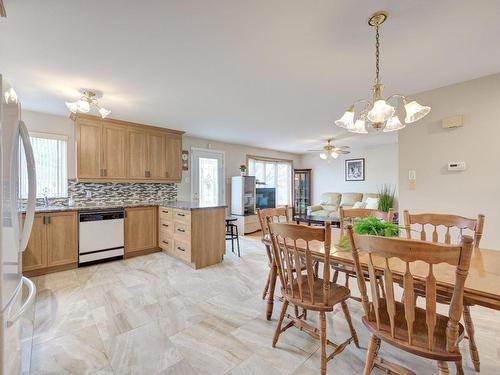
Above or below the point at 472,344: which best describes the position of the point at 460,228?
above

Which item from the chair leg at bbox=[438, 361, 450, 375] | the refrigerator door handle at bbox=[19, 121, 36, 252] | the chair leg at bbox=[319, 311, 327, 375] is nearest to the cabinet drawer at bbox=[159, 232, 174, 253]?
the refrigerator door handle at bbox=[19, 121, 36, 252]

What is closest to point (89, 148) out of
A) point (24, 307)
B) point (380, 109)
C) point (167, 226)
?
point (167, 226)

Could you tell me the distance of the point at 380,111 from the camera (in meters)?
1.70

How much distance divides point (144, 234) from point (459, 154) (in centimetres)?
440

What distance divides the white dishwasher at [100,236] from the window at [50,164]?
2.66 feet

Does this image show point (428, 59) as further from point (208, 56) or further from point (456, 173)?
point (208, 56)

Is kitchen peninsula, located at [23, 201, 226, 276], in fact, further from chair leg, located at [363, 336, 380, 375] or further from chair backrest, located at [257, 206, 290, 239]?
chair leg, located at [363, 336, 380, 375]

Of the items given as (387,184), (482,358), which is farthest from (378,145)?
(482,358)

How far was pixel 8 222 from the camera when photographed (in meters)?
1.09

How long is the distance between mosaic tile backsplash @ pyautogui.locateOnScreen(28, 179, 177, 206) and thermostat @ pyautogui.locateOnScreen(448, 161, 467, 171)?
14.6ft

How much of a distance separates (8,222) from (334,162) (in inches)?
296

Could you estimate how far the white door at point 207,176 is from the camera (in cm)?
544

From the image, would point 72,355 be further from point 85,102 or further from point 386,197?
point 386,197

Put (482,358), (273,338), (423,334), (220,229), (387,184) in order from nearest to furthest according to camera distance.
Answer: (423,334) < (482,358) < (273,338) < (220,229) < (387,184)
